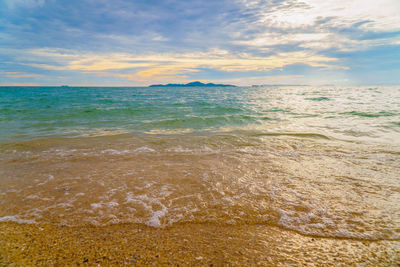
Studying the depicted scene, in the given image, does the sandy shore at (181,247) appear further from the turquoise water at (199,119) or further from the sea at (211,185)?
the turquoise water at (199,119)

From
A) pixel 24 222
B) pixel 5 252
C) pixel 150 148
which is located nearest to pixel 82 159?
pixel 150 148

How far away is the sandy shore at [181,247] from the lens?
2.07m

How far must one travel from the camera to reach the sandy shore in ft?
6.78

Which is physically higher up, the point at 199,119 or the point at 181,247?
the point at 199,119

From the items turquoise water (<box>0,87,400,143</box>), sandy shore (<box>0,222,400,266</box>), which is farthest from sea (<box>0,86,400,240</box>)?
turquoise water (<box>0,87,400,143</box>)

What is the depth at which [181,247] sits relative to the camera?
2260 millimetres

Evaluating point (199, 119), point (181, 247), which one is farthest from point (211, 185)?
point (199, 119)

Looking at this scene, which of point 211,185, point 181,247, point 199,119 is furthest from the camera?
point 199,119

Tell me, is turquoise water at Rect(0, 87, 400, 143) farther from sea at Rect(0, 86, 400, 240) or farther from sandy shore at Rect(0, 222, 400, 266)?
sandy shore at Rect(0, 222, 400, 266)

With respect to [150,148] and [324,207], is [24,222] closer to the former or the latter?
[150,148]

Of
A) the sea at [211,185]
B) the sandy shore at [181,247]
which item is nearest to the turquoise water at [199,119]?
the sea at [211,185]

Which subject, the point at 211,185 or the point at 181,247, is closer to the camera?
the point at 181,247

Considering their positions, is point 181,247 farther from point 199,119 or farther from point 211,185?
point 199,119

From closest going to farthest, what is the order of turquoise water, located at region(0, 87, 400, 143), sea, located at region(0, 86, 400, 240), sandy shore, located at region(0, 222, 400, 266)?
1. sandy shore, located at region(0, 222, 400, 266)
2. sea, located at region(0, 86, 400, 240)
3. turquoise water, located at region(0, 87, 400, 143)
